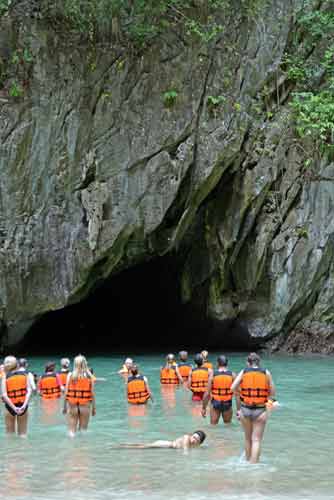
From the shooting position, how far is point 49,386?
13.2 meters

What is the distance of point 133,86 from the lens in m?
21.6

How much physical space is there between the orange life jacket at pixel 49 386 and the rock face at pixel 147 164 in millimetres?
8678

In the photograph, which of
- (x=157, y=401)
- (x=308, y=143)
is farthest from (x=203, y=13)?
(x=157, y=401)

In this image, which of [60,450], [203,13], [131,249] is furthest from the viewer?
[131,249]

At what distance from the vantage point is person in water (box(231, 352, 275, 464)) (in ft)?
26.1

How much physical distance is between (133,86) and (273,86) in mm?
4607

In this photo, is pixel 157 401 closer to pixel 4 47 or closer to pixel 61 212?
pixel 61 212

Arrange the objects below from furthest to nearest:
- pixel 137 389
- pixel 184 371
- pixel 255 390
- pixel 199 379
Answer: pixel 184 371
pixel 199 379
pixel 137 389
pixel 255 390

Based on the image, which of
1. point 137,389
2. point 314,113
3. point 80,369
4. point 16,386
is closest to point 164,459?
point 80,369

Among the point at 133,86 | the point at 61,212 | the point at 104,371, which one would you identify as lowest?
the point at 104,371

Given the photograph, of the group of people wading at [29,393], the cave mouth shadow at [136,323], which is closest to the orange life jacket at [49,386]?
the group of people wading at [29,393]

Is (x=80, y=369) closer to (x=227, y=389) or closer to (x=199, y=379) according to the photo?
(x=227, y=389)

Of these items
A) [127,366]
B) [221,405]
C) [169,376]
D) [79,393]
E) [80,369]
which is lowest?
[169,376]

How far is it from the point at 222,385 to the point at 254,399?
286 centimetres
